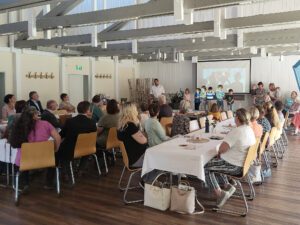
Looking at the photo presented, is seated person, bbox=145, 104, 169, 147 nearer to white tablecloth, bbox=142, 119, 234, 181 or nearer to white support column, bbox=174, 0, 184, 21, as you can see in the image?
white tablecloth, bbox=142, 119, 234, 181

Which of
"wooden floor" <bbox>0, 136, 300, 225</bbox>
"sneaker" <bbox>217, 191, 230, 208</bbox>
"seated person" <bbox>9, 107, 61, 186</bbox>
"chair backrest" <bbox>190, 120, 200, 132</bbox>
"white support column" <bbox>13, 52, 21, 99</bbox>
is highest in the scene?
"white support column" <bbox>13, 52, 21, 99</bbox>

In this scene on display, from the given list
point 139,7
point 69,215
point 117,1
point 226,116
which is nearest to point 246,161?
point 69,215

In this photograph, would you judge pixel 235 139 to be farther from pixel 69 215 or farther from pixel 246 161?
pixel 69 215

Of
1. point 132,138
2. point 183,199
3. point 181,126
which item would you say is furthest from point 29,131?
point 181,126

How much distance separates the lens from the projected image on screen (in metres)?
14.1

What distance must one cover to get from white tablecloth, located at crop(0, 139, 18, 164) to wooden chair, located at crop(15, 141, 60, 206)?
0.35 m

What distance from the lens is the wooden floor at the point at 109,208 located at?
11.7 feet

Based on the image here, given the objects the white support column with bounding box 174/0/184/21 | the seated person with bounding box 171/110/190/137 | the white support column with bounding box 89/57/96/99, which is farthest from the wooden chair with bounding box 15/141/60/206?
the white support column with bounding box 89/57/96/99

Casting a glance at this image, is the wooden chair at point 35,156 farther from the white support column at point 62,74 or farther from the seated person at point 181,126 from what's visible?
the white support column at point 62,74

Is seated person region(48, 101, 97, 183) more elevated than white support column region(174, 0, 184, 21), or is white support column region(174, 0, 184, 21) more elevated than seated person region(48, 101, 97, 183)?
white support column region(174, 0, 184, 21)

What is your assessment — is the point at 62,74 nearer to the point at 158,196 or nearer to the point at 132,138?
the point at 132,138

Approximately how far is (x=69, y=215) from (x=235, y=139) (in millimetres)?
2069

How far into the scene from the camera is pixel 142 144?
418 centimetres

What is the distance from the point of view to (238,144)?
373 centimetres
